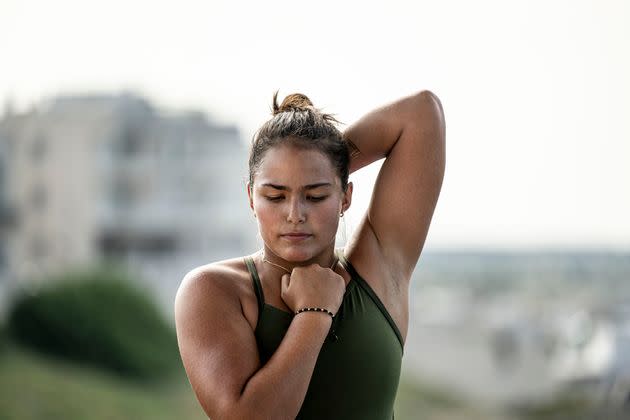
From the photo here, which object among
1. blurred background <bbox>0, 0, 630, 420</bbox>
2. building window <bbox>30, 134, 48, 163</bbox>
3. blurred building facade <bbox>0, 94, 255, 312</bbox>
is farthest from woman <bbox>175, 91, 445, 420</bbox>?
building window <bbox>30, 134, 48, 163</bbox>

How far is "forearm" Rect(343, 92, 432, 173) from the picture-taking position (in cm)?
100

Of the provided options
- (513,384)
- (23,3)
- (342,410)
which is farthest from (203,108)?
(342,410)

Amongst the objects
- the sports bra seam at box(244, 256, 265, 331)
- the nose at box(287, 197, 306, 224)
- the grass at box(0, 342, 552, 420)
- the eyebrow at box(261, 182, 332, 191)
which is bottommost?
the grass at box(0, 342, 552, 420)

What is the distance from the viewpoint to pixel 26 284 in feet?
36.8

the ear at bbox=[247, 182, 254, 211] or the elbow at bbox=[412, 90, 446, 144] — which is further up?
the elbow at bbox=[412, 90, 446, 144]

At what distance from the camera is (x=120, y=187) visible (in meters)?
16.5

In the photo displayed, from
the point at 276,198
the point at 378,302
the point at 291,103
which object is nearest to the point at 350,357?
the point at 378,302

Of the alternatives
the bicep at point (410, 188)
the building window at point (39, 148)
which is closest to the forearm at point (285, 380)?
the bicep at point (410, 188)

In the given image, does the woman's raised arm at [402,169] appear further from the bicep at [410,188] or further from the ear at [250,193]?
the ear at [250,193]

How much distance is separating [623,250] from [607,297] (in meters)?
8.11

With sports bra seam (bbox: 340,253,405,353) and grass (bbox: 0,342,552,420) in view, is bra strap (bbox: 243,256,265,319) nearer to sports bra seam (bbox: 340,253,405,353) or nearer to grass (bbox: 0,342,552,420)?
sports bra seam (bbox: 340,253,405,353)

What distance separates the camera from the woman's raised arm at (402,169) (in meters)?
0.99

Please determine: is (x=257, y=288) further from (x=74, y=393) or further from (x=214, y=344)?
(x=74, y=393)

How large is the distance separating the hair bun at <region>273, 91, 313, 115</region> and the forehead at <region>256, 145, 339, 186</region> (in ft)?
0.23
